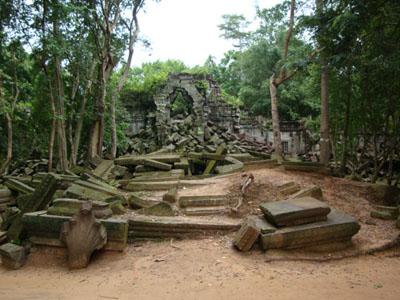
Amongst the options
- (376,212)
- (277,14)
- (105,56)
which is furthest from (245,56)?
(376,212)

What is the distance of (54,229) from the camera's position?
3852 mm

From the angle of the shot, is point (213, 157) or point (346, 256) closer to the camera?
point (346, 256)

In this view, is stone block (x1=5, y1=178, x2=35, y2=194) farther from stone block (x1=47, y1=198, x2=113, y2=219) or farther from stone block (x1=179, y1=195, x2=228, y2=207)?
stone block (x1=179, y1=195, x2=228, y2=207)

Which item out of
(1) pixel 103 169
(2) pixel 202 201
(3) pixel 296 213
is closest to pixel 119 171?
(1) pixel 103 169

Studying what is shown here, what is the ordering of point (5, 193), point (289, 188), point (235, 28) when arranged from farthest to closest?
point (235, 28)
point (5, 193)
point (289, 188)

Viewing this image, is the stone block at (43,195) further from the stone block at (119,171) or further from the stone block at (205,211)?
the stone block at (119,171)

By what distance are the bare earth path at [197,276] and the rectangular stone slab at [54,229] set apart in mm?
167

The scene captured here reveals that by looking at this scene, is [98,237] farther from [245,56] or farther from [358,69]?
[245,56]

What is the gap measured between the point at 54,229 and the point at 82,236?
2.04ft

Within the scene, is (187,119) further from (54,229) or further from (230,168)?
(54,229)

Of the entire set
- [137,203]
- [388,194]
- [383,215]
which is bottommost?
[383,215]

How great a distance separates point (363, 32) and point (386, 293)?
20.3 ft

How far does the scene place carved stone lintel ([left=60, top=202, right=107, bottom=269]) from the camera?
11.5 feet

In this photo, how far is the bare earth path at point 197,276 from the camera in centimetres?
257
